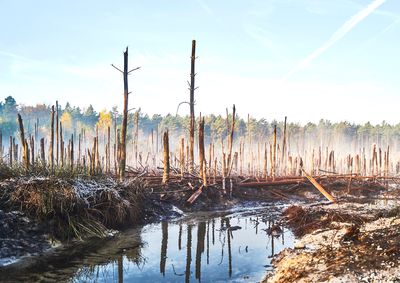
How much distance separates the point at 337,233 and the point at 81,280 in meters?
6.28

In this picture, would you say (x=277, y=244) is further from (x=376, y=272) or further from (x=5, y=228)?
(x=5, y=228)

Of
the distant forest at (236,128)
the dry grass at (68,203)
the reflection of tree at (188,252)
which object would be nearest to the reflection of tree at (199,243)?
the reflection of tree at (188,252)

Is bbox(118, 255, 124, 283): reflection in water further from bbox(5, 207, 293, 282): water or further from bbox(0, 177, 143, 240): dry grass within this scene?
bbox(0, 177, 143, 240): dry grass

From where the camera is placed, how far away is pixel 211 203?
1952 cm

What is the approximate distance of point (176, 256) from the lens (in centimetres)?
977

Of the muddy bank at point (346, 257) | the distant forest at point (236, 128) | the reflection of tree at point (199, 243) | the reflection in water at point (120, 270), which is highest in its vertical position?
the distant forest at point (236, 128)

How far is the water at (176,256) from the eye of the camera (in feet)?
26.3

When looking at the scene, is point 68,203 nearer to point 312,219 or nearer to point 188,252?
point 188,252

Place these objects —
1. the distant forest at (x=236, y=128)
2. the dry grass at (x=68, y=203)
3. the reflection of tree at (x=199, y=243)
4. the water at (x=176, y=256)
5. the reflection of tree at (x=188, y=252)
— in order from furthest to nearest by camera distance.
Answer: the distant forest at (x=236, y=128) → the dry grass at (x=68, y=203) → the reflection of tree at (x=199, y=243) → the reflection of tree at (x=188, y=252) → the water at (x=176, y=256)

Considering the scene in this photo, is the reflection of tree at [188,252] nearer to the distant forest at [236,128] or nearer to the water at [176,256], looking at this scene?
the water at [176,256]

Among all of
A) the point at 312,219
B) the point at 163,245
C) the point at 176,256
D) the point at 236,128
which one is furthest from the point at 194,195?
the point at 236,128

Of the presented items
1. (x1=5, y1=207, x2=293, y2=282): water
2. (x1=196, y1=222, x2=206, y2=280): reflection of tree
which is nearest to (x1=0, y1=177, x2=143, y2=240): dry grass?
(x1=5, y1=207, x2=293, y2=282): water

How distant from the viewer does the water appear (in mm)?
8023

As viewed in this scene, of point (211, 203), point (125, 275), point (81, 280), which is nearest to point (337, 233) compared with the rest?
point (125, 275)
